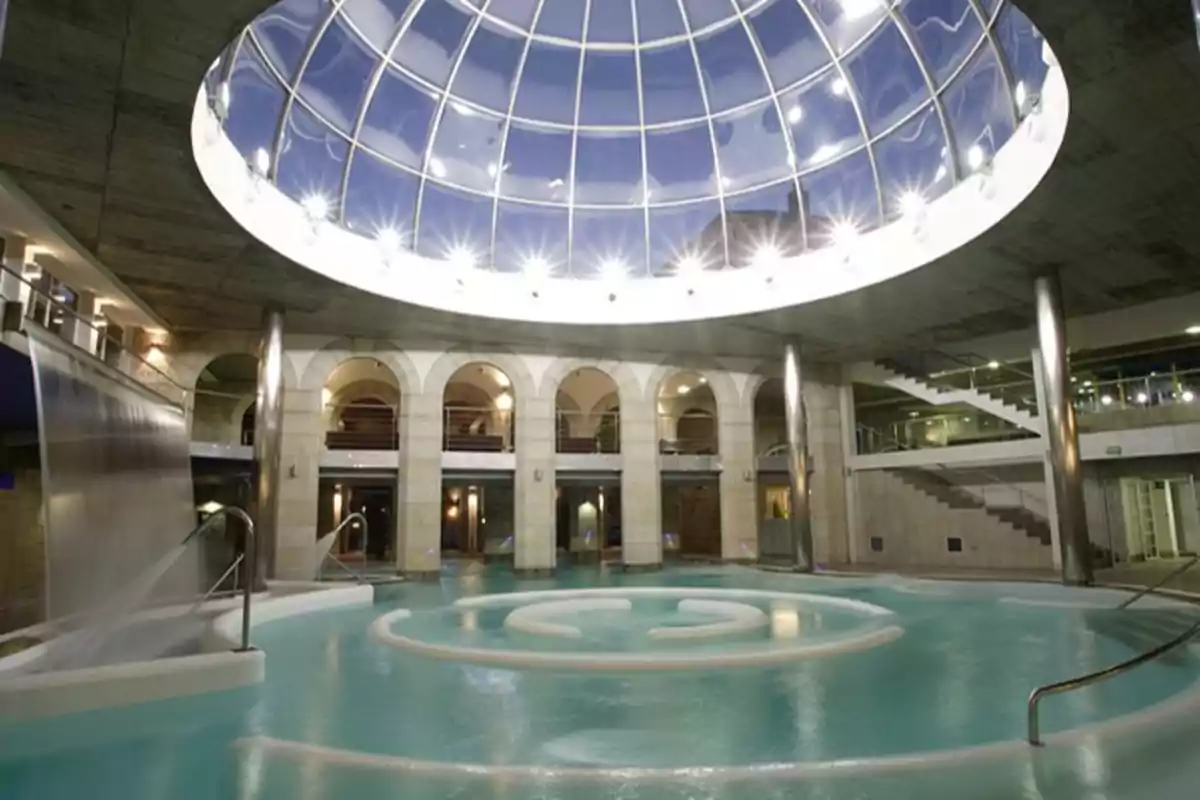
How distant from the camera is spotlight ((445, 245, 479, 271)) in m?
19.2

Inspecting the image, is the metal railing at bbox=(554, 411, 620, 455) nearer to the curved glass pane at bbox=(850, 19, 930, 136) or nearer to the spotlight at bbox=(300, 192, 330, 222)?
the spotlight at bbox=(300, 192, 330, 222)

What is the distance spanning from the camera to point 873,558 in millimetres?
24672

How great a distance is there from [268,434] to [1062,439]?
17.2m

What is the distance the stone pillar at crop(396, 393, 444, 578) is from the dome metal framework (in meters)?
4.69

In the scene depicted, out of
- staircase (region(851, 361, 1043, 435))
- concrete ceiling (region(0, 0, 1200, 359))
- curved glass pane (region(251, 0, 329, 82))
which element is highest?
curved glass pane (region(251, 0, 329, 82))

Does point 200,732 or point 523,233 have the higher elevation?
point 523,233

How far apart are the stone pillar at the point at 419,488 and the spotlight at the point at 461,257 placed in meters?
4.09

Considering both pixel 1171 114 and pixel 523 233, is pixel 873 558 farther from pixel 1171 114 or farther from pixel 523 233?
pixel 1171 114

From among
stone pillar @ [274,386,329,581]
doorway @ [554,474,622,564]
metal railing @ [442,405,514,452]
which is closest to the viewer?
stone pillar @ [274,386,329,581]

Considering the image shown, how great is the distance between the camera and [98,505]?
10.6 meters

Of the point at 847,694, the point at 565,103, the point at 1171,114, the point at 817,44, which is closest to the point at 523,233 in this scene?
the point at 565,103

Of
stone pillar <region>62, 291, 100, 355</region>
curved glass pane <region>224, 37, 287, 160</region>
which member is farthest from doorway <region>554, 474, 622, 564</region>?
curved glass pane <region>224, 37, 287, 160</region>

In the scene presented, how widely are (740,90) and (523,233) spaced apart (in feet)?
21.7

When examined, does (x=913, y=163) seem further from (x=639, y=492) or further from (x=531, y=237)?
(x=639, y=492)
